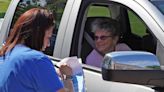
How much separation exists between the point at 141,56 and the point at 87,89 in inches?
37.4

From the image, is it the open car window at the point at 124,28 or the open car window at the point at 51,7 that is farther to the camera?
the open car window at the point at 51,7

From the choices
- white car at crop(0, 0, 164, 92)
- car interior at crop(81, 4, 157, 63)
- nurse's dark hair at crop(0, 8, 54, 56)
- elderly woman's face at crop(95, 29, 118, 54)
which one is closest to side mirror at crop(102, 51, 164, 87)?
white car at crop(0, 0, 164, 92)

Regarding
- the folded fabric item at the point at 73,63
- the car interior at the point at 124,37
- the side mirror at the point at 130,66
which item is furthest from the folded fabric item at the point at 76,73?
the car interior at the point at 124,37

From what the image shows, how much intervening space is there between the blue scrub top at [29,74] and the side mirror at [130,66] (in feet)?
1.10

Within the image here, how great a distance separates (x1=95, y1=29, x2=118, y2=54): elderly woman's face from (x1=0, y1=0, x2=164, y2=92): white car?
0.32 ft

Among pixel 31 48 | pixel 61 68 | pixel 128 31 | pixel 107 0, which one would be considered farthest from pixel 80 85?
pixel 128 31

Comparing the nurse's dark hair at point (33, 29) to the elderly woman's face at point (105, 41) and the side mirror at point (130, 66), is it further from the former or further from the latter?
the elderly woman's face at point (105, 41)

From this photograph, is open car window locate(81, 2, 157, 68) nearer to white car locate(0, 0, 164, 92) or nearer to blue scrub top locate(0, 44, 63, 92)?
white car locate(0, 0, 164, 92)

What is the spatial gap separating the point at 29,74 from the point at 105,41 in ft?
4.18

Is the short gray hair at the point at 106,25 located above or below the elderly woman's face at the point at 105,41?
above

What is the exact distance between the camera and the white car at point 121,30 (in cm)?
297

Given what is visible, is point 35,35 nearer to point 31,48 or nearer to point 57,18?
point 31,48

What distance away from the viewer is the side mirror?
2.81 m

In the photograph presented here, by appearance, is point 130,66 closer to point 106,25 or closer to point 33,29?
point 33,29
